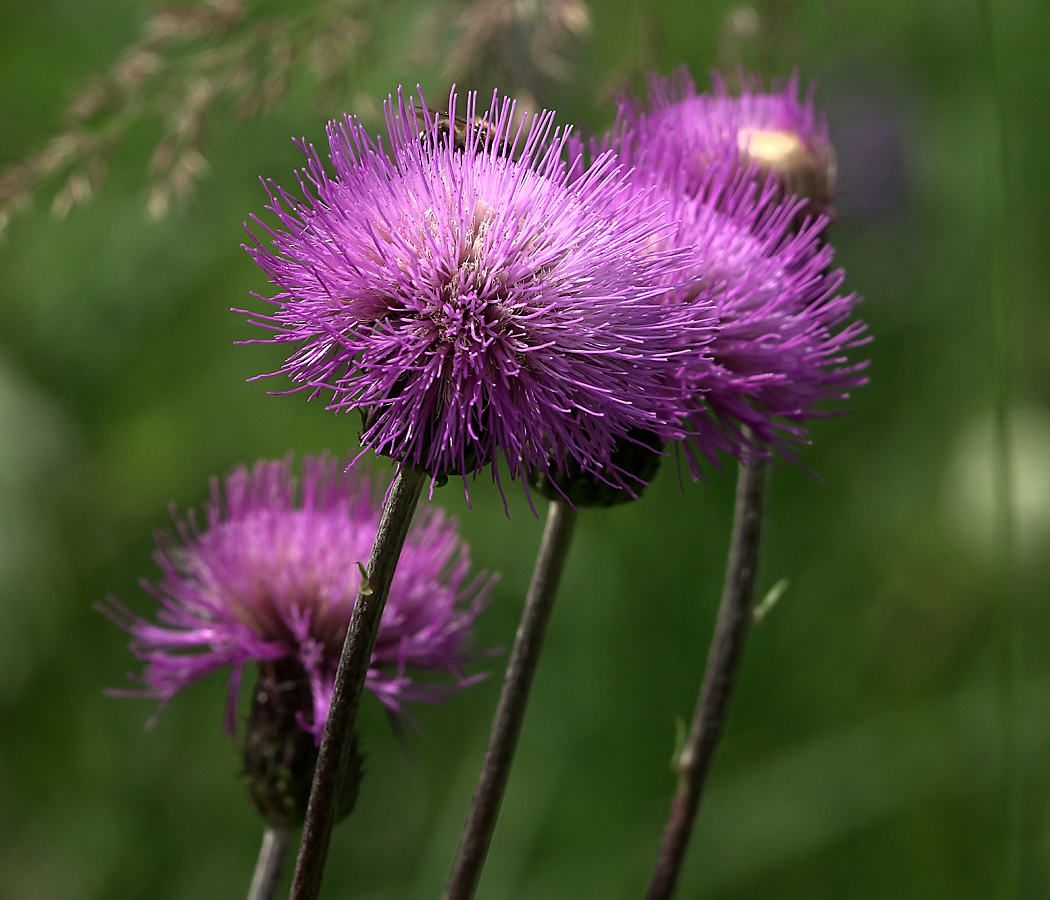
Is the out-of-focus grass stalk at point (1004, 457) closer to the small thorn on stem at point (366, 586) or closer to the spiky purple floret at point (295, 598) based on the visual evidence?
the spiky purple floret at point (295, 598)

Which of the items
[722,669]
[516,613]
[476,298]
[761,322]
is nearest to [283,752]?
[722,669]

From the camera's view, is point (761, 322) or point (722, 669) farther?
point (722, 669)

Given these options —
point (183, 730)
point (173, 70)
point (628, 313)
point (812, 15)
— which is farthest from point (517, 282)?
point (812, 15)

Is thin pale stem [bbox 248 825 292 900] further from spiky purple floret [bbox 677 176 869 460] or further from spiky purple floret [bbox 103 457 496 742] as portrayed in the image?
spiky purple floret [bbox 677 176 869 460]

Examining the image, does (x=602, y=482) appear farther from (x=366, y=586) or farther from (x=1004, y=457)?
(x=1004, y=457)

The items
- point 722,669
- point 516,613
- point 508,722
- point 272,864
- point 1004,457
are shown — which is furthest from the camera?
point 516,613

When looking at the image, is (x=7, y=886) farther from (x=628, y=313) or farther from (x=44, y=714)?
(x=628, y=313)

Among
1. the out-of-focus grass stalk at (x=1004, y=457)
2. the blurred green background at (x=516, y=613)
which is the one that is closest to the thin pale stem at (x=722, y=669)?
the out-of-focus grass stalk at (x=1004, y=457)
